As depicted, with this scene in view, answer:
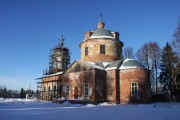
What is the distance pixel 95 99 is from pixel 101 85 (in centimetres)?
208

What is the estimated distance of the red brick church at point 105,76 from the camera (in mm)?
24766

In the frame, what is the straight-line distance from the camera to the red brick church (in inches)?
975

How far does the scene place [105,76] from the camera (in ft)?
86.1

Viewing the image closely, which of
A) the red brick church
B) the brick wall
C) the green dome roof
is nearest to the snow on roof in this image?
the red brick church

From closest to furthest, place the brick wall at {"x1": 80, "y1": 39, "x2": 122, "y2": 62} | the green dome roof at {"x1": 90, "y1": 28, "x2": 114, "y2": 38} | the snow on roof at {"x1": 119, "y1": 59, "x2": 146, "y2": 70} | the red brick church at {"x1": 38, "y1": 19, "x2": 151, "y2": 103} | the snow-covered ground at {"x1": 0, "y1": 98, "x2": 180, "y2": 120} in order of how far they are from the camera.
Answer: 1. the snow-covered ground at {"x1": 0, "y1": 98, "x2": 180, "y2": 120}
2. the red brick church at {"x1": 38, "y1": 19, "x2": 151, "y2": 103}
3. the snow on roof at {"x1": 119, "y1": 59, "x2": 146, "y2": 70}
4. the brick wall at {"x1": 80, "y1": 39, "x2": 122, "y2": 62}
5. the green dome roof at {"x1": 90, "y1": 28, "x2": 114, "y2": 38}

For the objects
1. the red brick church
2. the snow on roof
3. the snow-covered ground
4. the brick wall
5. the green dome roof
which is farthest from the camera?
the green dome roof

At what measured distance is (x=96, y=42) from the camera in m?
30.0

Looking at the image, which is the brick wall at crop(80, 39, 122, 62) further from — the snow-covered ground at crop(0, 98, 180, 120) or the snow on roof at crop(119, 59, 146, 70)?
the snow-covered ground at crop(0, 98, 180, 120)

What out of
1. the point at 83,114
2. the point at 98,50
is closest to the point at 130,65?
the point at 98,50

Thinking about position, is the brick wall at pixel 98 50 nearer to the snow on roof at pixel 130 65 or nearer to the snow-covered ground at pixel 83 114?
the snow on roof at pixel 130 65

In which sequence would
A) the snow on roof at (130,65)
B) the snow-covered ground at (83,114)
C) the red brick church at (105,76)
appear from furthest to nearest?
the snow on roof at (130,65)
the red brick church at (105,76)
the snow-covered ground at (83,114)

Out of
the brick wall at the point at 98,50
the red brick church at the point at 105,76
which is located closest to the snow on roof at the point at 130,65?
the red brick church at the point at 105,76

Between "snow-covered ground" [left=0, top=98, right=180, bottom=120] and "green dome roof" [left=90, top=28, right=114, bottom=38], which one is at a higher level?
"green dome roof" [left=90, top=28, right=114, bottom=38]

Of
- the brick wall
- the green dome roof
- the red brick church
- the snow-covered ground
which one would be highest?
the green dome roof
